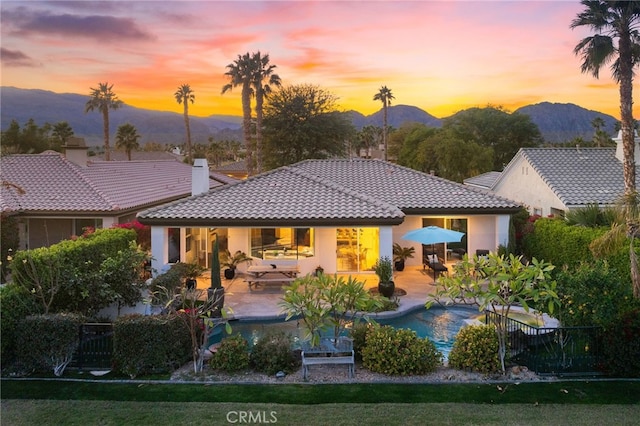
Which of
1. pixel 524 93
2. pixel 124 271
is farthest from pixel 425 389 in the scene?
pixel 524 93

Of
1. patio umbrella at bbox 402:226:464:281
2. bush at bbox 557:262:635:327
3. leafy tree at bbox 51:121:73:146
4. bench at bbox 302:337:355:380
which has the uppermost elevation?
leafy tree at bbox 51:121:73:146

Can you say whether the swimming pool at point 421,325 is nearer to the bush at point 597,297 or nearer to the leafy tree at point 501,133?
the bush at point 597,297

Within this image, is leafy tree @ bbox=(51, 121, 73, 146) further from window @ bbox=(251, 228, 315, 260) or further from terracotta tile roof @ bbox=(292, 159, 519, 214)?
window @ bbox=(251, 228, 315, 260)

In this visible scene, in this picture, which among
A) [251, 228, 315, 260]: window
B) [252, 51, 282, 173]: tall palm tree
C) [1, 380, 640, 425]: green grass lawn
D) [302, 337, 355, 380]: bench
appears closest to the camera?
[1, 380, 640, 425]: green grass lawn

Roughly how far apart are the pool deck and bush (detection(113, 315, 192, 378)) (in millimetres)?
3825

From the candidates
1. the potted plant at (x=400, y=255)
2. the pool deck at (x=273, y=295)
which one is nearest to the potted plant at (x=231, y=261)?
the pool deck at (x=273, y=295)

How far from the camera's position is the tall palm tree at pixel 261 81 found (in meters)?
41.8

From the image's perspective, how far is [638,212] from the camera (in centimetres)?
1206

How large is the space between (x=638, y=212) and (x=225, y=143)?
115129mm

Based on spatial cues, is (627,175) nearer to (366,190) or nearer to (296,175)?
(366,190)

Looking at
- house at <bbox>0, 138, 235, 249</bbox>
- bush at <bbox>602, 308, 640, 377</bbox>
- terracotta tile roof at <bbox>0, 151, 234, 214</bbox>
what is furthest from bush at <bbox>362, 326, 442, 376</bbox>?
terracotta tile roof at <bbox>0, 151, 234, 214</bbox>

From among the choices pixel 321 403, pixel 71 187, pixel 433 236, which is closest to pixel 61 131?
pixel 71 187

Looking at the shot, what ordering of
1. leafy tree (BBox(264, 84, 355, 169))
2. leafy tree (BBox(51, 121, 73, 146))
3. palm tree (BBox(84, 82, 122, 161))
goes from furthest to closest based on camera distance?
leafy tree (BBox(51, 121, 73, 146)) < palm tree (BBox(84, 82, 122, 161)) < leafy tree (BBox(264, 84, 355, 169))

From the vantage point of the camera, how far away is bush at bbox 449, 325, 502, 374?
10.6 m
